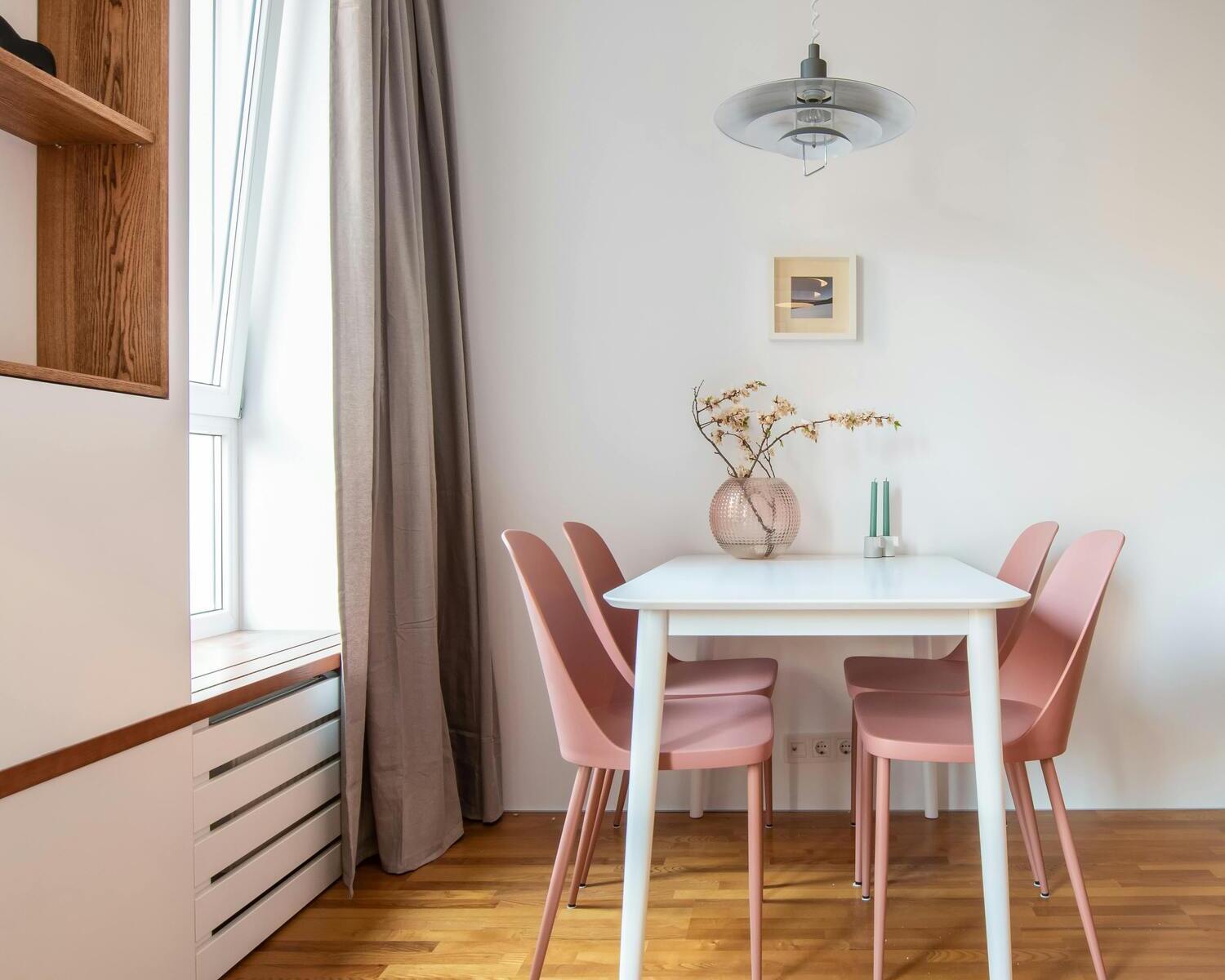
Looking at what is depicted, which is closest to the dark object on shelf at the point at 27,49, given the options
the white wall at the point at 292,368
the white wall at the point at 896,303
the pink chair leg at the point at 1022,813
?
the white wall at the point at 292,368

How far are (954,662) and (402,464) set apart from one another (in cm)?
161

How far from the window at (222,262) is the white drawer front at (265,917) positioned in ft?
2.16

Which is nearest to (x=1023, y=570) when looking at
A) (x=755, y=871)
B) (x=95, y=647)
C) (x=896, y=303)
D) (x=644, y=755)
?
(x=896, y=303)

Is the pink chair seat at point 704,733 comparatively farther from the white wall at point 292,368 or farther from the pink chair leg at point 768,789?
the white wall at point 292,368

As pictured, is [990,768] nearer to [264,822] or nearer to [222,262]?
[264,822]

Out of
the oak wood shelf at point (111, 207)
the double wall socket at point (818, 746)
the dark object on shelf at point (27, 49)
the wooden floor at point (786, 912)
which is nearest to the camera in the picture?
the dark object on shelf at point (27, 49)

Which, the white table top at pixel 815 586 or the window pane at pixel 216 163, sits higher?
the window pane at pixel 216 163

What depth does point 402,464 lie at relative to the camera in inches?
94.7

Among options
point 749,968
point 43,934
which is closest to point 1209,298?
point 749,968

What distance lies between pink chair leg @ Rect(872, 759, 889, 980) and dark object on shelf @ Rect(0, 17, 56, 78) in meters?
1.93

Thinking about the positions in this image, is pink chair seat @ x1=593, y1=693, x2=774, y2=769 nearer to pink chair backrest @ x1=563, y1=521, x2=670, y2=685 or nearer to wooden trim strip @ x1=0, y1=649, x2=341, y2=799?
pink chair backrest @ x1=563, y1=521, x2=670, y2=685

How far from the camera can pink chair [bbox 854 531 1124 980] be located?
1.77 m

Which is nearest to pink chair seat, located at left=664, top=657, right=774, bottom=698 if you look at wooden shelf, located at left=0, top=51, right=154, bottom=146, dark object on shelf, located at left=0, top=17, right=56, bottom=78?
wooden shelf, located at left=0, top=51, right=154, bottom=146

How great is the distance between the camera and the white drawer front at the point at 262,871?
176 cm
